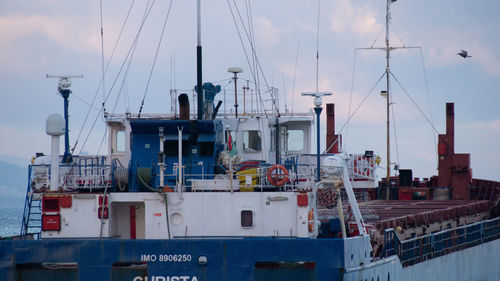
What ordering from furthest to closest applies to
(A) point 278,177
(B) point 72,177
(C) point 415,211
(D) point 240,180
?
(C) point 415,211
(B) point 72,177
(D) point 240,180
(A) point 278,177

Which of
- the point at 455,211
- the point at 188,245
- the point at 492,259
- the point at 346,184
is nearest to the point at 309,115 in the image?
the point at 346,184

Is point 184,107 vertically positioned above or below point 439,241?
above

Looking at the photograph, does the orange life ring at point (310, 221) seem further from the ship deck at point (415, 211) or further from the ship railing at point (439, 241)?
the ship deck at point (415, 211)

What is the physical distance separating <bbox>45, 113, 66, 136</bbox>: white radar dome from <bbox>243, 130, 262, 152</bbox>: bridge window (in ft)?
20.0

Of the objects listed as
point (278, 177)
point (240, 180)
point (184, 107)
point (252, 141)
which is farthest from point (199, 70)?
point (278, 177)

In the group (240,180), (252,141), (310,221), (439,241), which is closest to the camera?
(310,221)

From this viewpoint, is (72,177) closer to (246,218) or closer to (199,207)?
(199,207)

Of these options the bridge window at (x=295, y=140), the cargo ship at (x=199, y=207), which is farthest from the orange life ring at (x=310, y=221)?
the bridge window at (x=295, y=140)

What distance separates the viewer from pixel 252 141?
2562cm

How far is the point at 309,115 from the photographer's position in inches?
1063

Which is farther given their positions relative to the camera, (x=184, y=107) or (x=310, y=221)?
(x=184, y=107)

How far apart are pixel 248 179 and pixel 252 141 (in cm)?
404

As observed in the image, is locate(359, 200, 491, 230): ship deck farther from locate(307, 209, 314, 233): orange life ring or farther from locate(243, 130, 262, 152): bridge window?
locate(307, 209, 314, 233): orange life ring

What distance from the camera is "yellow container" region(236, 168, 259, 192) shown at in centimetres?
2167
